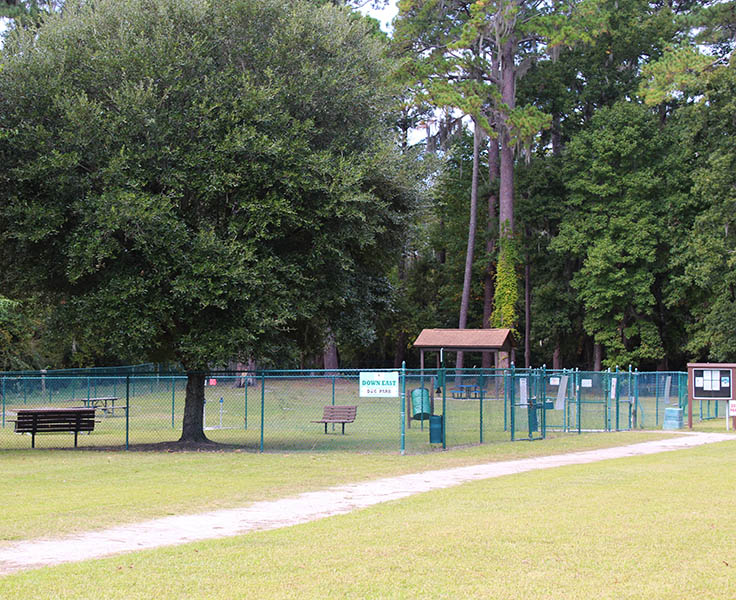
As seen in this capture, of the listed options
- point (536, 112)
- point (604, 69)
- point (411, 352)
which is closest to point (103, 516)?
point (536, 112)

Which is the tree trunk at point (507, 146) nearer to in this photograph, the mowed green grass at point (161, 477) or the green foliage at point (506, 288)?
the green foliage at point (506, 288)

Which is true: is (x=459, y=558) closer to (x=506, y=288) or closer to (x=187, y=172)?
(x=187, y=172)

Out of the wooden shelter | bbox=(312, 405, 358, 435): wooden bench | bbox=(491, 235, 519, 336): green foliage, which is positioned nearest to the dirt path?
bbox=(312, 405, 358, 435): wooden bench

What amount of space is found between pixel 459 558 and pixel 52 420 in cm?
1610

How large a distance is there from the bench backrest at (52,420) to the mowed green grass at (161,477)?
2.46 feet

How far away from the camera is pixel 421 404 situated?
23453mm

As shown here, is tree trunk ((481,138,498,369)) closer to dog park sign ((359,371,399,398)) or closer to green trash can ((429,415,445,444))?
green trash can ((429,415,445,444))

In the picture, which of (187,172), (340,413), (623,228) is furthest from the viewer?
(623,228)

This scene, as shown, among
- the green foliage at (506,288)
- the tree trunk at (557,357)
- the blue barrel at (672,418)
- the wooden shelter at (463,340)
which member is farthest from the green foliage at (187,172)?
the tree trunk at (557,357)

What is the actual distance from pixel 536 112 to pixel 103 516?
39.6 metres

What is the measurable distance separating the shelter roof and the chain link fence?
2620 millimetres

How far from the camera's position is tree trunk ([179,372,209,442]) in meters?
22.2

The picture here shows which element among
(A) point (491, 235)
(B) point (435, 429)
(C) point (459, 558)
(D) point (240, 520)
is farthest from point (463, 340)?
(C) point (459, 558)

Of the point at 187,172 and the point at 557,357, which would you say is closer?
the point at 187,172
